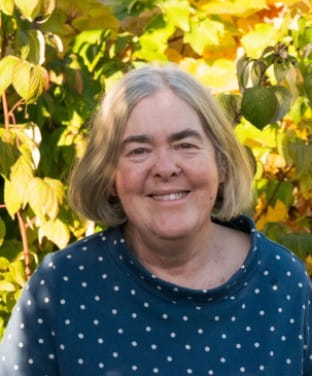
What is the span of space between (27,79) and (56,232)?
0.49 m

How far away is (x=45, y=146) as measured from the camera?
12.2 ft

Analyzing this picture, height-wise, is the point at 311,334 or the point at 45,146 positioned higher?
the point at 45,146

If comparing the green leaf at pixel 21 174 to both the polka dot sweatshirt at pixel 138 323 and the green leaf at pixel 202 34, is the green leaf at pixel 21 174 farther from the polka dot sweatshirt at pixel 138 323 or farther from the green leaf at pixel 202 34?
the green leaf at pixel 202 34

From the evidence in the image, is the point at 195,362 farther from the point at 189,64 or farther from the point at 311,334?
the point at 189,64

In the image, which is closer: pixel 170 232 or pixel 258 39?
pixel 170 232

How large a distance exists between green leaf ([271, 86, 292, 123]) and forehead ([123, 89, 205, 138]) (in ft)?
2.21

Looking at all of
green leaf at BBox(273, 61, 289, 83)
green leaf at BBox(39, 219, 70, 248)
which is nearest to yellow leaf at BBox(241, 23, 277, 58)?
green leaf at BBox(273, 61, 289, 83)

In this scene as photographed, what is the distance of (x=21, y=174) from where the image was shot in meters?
3.44

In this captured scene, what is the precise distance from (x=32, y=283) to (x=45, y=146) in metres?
0.98

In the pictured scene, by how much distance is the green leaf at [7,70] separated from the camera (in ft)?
10.9

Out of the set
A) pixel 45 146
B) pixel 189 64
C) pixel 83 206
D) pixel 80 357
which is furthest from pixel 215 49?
pixel 80 357

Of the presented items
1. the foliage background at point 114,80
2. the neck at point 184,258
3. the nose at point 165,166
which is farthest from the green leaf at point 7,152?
the nose at point 165,166

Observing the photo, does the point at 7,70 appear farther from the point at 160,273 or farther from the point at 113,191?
the point at 160,273

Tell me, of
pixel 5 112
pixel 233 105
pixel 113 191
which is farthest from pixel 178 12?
pixel 113 191
